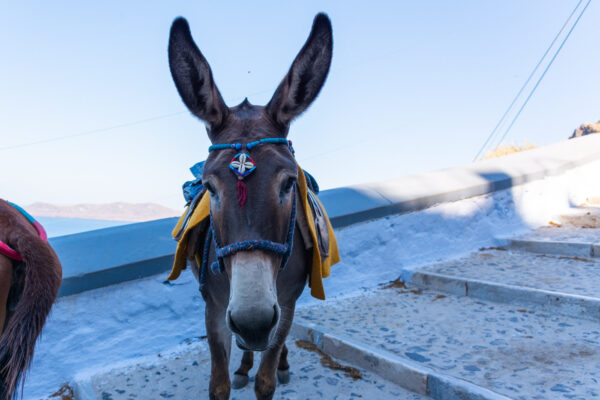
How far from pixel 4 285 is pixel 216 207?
0.88 m

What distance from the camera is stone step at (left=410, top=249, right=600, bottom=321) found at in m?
3.13

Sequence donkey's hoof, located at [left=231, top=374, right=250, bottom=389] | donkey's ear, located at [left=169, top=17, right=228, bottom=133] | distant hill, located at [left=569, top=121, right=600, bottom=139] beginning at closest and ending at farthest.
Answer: donkey's ear, located at [left=169, top=17, right=228, bottom=133] → donkey's hoof, located at [left=231, top=374, right=250, bottom=389] → distant hill, located at [left=569, top=121, right=600, bottom=139]

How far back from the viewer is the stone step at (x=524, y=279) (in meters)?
3.13

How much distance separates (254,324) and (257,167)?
21.6 inches

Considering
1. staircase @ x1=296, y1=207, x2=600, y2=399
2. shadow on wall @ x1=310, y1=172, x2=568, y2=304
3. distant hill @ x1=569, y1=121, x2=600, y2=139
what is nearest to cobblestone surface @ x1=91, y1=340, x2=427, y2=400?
staircase @ x1=296, y1=207, x2=600, y2=399

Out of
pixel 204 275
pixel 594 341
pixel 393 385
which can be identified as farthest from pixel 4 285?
pixel 594 341

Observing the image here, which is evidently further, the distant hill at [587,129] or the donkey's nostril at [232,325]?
the distant hill at [587,129]

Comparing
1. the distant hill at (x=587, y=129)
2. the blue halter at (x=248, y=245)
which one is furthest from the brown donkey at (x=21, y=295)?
the distant hill at (x=587, y=129)

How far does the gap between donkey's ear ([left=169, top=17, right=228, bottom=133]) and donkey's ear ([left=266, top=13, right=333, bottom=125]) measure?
24cm

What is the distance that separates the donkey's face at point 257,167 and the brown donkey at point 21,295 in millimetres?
747

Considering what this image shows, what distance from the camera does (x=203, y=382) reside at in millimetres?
2670

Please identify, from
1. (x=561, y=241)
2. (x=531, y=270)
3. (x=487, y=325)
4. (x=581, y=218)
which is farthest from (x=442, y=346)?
(x=581, y=218)

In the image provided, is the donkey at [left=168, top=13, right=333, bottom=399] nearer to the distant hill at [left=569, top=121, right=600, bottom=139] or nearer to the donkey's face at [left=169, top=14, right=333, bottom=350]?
the donkey's face at [left=169, top=14, right=333, bottom=350]

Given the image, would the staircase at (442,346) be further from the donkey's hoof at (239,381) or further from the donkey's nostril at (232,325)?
the donkey's nostril at (232,325)
